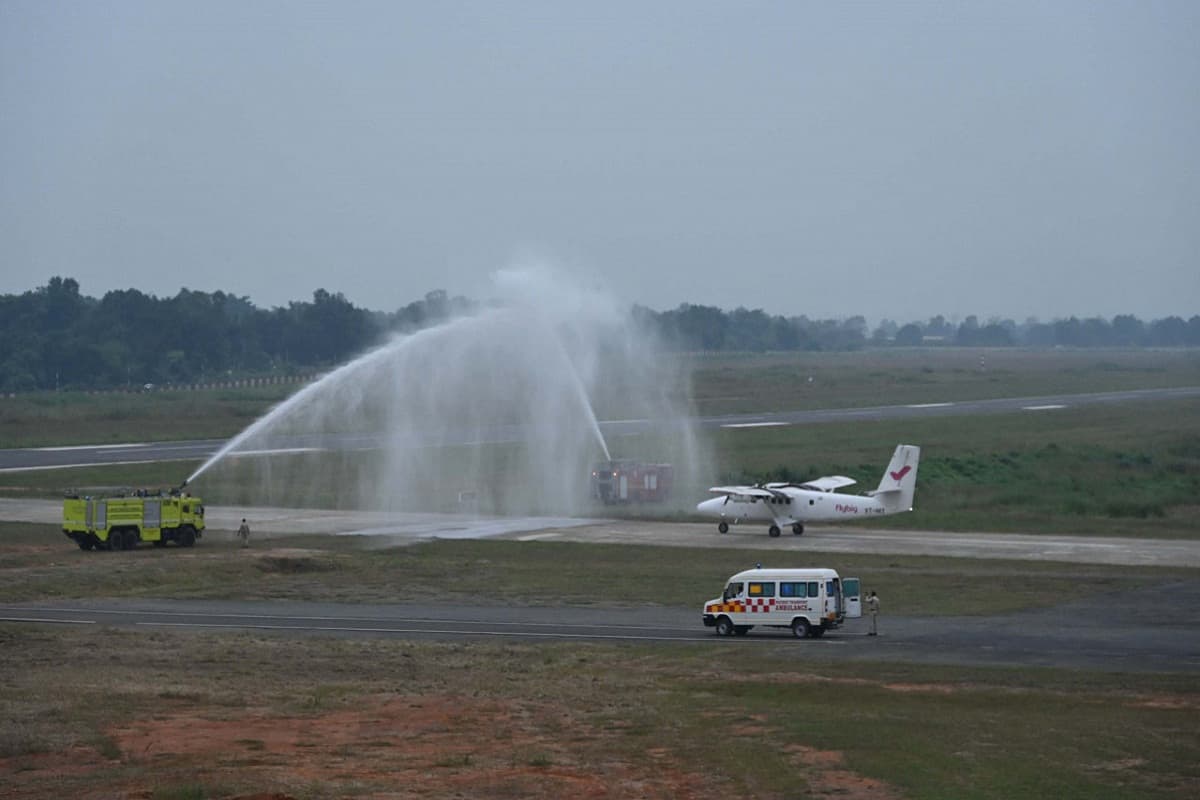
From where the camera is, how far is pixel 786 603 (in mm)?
43000

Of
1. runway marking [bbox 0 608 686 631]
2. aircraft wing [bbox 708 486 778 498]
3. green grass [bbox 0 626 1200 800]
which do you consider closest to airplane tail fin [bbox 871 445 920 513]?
aircraft wing [bbox 708 486 778 498]

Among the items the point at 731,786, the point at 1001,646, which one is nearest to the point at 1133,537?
the point at 1001,646

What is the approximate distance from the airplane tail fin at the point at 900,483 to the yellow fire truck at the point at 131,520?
31115 mm

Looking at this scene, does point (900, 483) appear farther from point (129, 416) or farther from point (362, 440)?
point (129, 416)

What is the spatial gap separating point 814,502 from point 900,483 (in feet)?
13.3

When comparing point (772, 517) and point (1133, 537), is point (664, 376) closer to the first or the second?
point (772, 517)

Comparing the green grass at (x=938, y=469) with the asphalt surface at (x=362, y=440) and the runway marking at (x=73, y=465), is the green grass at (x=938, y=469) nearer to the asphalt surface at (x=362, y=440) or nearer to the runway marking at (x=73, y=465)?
the runway marking at (x=73, y=465)

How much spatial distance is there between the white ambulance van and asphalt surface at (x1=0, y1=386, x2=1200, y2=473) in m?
55.2

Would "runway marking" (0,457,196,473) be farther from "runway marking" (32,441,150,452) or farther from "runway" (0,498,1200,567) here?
"runway" (0,498,1200,567)

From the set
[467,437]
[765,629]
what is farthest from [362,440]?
[765,629]

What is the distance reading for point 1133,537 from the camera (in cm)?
6425

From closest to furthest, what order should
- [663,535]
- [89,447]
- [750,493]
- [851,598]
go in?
[851,598], [750,493], [663,535], [89,447]

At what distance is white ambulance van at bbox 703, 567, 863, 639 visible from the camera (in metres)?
42.7

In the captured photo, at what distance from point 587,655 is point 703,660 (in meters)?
3.20
